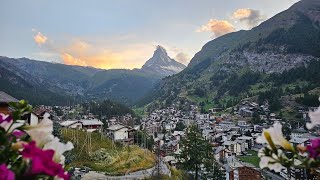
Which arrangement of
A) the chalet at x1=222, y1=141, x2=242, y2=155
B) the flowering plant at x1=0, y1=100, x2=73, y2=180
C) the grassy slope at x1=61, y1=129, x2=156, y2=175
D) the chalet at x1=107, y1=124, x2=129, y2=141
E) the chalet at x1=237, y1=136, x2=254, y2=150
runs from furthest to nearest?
the chalet at x1=237, y1=136, x2=254, y2=150, the chalet at x1=222, y1=141, x2=242, y2=155, the chalet at x1=107, y1=124, x2=129, y2=141, the grassy slope at x1=61, y1=129, x2=156, y2=175, the flowering plant at x1=0, y1=100, x2=73, y2=180

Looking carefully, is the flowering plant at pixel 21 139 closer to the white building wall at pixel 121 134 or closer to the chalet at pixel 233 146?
the white building wall at pixel 121 134

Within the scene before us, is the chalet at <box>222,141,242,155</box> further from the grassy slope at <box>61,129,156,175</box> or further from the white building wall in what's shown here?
the grassy slope at <box>61,129,156,175</box>

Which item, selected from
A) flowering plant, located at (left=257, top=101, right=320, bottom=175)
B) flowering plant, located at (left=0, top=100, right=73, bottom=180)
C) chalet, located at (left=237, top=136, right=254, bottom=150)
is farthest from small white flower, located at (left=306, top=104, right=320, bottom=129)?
chalet, located at (left=237, top=136, right=254, bottom=150)

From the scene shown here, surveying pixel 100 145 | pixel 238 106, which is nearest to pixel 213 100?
pixel 238 106

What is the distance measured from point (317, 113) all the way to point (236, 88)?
581ft

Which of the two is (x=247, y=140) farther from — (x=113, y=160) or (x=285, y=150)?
(x=285, y=150)

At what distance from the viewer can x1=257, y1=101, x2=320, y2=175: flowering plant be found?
1.56 m

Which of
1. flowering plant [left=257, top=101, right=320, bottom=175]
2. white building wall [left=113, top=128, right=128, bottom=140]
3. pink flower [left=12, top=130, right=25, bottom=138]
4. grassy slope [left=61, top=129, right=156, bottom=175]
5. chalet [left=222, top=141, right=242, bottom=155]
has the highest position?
pink flower [left=12, top=130, right=25, bottom=138]

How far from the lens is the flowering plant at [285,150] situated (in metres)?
1.56

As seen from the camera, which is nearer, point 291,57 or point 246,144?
point 246,144

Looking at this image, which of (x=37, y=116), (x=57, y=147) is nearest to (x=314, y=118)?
(x=57, y=147)

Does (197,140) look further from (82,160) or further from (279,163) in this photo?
(279,163)

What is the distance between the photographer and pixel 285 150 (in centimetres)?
173

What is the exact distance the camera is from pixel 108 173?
38.4 m
